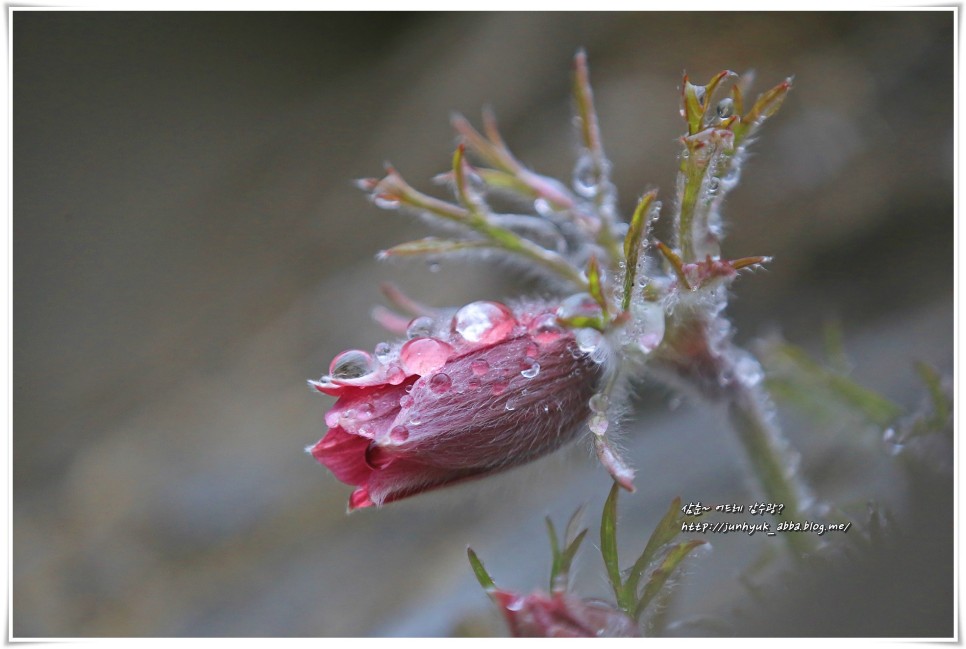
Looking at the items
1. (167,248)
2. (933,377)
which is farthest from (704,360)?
(167,248)

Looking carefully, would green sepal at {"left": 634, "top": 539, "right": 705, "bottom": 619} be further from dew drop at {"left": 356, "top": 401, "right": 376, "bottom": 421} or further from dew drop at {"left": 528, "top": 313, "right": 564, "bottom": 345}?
dew drop at {"left": 356, "top": 401, "right": 376, "bottom": 421}

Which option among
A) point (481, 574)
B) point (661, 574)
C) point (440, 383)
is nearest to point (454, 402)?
point (440, 383)

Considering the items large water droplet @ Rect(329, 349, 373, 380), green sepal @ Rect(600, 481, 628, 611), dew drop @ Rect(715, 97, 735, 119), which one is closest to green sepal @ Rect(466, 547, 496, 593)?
green sepal @ Rect(600, 481, 628, 611)

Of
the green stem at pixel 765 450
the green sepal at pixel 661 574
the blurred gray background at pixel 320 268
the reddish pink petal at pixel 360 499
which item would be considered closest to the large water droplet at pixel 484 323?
the reddish pink petal at pixel 360 499

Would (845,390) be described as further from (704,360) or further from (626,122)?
(626,122)

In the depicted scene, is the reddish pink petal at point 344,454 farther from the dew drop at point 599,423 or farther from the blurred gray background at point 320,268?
the blurred gray background at point 320,268

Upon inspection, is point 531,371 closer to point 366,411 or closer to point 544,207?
point 366,411
